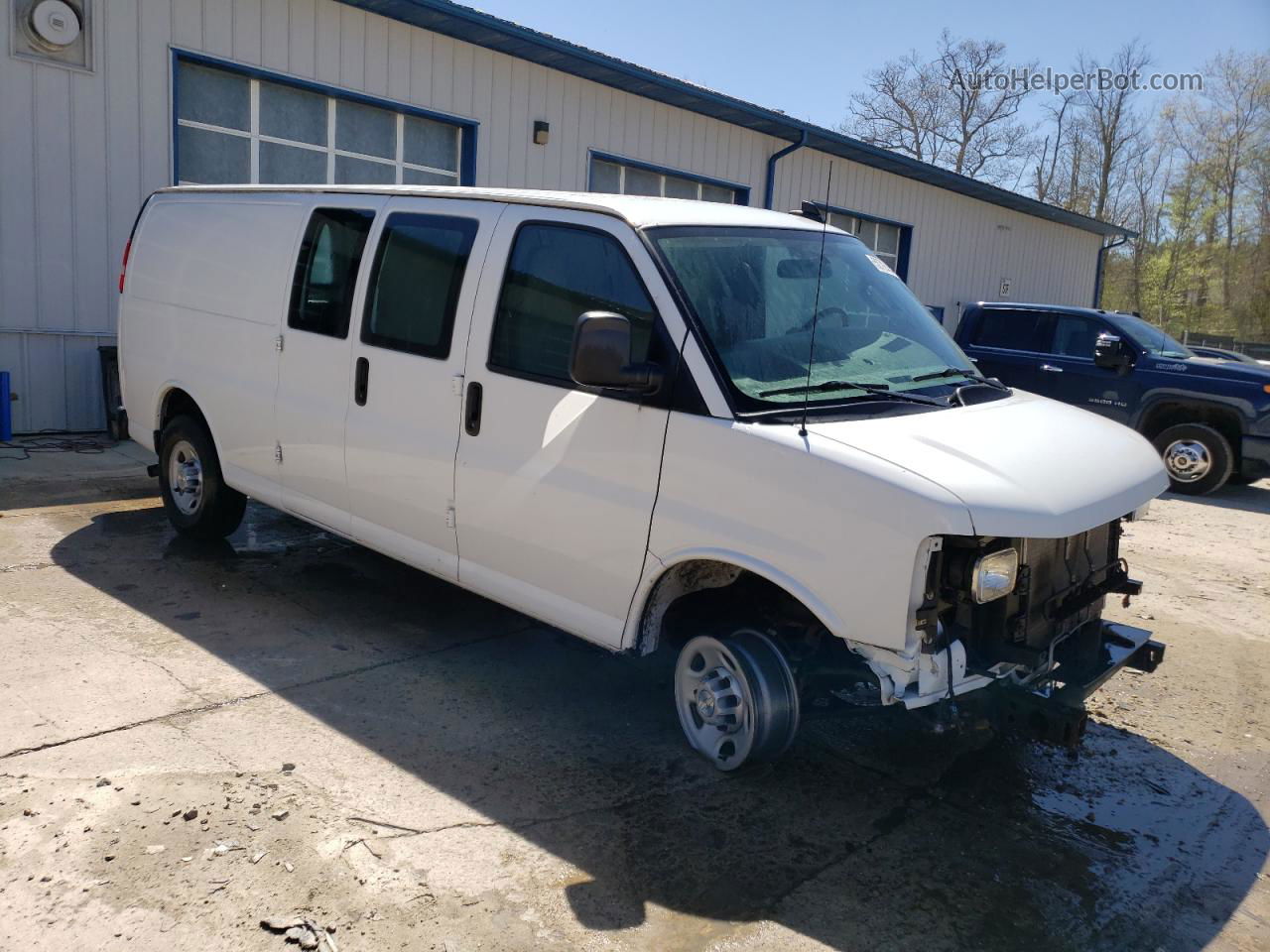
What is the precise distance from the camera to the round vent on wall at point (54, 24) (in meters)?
9.00

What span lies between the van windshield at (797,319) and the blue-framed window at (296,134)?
7802 millimetres

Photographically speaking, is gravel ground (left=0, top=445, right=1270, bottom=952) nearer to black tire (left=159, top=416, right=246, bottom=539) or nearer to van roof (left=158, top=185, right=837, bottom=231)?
black tire (left=159, top=416, right=246, bottom=539)

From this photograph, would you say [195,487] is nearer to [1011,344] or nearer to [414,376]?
[414,376]

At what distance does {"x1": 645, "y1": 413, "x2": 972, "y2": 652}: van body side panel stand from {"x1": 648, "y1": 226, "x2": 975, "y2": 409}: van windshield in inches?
9.9

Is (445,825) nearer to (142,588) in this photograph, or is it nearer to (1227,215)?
(142,588)

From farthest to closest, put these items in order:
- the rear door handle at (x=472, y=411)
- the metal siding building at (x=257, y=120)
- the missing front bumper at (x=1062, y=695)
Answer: the metal siding building at (x=257, y=120) → the rear door handle at (x=472, y=411) → the missing front bumper at (x=1062, y=695)

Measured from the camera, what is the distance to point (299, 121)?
11.1 metres

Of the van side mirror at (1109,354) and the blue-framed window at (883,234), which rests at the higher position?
the blue-framed window at (883,234)

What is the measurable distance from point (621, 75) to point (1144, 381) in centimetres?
724

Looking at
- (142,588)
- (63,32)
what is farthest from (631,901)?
(63,32)

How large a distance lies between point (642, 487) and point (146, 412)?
414 cm

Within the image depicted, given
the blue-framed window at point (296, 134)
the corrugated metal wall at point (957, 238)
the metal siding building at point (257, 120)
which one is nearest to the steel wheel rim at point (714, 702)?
the metal siding building at point (257, 120)

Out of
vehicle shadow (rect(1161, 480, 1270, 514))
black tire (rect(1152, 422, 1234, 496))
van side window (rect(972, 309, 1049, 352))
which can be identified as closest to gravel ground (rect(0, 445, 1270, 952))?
vehicle shadow (rect(1161, 480, 1270, 514))

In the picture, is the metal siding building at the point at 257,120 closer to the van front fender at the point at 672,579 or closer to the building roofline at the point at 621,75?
the building roofline at the point at 621,75
